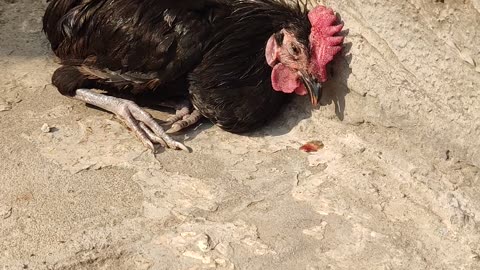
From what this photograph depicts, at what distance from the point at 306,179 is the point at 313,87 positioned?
0.47 meters

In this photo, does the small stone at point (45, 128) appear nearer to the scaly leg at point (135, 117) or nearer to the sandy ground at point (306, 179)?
the sandy ground at point (306, 179)

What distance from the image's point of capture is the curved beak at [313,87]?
11.9ft

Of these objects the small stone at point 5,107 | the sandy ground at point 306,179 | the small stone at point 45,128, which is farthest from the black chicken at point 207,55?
the small stone at point 5,107

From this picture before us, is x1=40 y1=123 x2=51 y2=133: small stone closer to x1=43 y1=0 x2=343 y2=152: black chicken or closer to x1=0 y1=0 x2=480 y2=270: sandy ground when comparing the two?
x1=0 y1=0 x2=480 y2=270: sandy ground

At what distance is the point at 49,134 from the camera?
377 centimetres

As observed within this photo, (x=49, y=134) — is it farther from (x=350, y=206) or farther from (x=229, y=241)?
(x=350, y=206)

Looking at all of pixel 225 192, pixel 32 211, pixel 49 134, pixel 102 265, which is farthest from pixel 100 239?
pixel 49 134

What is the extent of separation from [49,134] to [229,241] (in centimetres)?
123

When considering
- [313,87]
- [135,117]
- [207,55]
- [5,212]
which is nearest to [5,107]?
[135,117]

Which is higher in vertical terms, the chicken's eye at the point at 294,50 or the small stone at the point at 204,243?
the chicken's eye at the point at 294,50

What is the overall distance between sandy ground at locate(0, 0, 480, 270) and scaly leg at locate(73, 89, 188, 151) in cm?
7

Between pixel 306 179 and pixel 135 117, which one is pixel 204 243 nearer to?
pixel 306 179

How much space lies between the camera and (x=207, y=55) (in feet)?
12.4

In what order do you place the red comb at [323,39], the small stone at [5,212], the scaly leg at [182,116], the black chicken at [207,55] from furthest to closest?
the scaly leg at [182,116] → the black chicken at [207,55] → the red comb at [323,39] → the small stone at [5,212]
